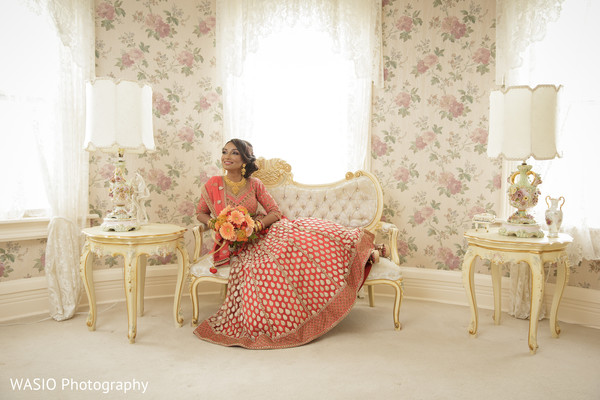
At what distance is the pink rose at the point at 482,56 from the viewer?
155 inches

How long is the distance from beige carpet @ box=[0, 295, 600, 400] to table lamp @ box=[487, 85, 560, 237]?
86cm

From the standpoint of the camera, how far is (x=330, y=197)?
3.84 metres

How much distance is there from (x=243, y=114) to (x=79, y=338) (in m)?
2.39

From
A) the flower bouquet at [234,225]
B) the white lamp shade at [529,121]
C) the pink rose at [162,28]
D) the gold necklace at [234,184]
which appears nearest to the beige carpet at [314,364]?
the flower bouquet at [234,225]

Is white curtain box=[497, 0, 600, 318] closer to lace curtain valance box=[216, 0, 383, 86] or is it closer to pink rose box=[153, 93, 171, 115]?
lace curtain valance box=[216, 0, 383, 86]

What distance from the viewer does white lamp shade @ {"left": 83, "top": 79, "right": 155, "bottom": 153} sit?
9.77ft

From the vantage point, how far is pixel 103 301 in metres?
3.88

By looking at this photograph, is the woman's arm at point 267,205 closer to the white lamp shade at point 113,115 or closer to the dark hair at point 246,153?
the dark hair at point 246,153

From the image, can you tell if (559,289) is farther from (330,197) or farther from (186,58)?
(186,58)

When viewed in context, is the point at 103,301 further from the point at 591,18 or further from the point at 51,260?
the point at 591,18

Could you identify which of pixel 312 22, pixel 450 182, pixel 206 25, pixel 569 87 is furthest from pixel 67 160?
pixel 569 87

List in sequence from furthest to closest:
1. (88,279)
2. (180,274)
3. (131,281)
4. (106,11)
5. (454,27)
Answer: (454,27) < (106,11) < (180,274) < (88,279) < (131,281)

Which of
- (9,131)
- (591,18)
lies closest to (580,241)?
(591,18)

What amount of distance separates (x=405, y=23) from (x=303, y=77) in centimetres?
111
